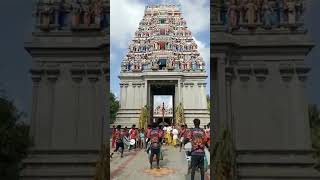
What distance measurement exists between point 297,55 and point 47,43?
3.56 m

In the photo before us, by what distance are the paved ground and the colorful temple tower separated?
382mm

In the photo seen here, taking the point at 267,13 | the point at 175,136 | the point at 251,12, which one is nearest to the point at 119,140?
the point at 175,136

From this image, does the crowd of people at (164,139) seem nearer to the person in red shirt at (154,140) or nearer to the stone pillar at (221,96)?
the person in red shirt at (154,140)

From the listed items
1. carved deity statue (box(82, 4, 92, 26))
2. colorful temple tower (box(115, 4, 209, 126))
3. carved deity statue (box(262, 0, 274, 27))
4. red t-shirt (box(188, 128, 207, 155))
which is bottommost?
red t-shirt (box(188, 128, 207, 155))

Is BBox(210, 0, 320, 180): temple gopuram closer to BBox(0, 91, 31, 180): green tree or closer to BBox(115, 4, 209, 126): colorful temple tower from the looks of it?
BBox(115, 4, 209, 126): colorful temple tower

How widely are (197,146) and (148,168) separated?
0.62 m

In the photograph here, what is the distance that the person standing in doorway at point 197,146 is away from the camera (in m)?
4.86

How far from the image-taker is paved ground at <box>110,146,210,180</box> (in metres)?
4.84

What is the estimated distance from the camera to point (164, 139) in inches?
193

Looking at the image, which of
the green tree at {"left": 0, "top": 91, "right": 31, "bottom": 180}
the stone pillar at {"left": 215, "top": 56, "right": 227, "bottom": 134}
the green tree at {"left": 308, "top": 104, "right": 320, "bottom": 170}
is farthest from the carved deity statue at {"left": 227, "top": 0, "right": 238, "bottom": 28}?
the green tree at {"left": 0, "top": 91, "right": 31, "bottom": 180}

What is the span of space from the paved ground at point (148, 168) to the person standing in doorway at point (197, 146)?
10 centimetres

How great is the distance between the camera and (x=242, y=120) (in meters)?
6.17

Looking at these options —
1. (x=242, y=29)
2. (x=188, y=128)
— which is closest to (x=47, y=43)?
(x=188, y=128)

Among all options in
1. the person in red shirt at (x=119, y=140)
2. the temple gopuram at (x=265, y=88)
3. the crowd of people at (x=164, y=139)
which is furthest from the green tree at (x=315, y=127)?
the person in red shirt at (x=119, y=140)
